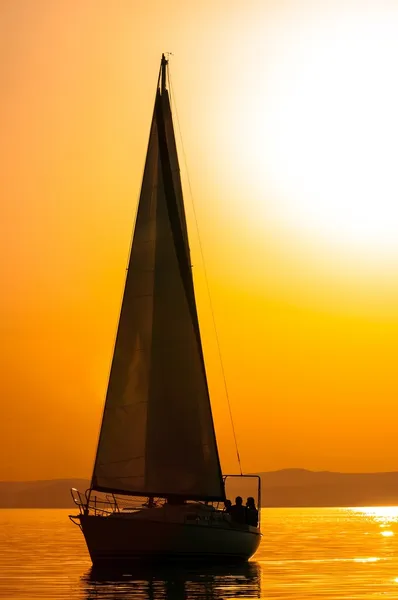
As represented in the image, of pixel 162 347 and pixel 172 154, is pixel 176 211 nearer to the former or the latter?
pixel 172 154

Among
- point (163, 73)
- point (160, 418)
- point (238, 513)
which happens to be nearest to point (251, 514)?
point (238, 513)

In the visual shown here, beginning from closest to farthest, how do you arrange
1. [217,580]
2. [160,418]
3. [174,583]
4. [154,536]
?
1. [174,583]
2. [217,580]
3. [154,536]
4. [160,418]

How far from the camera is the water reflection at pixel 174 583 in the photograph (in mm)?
38062

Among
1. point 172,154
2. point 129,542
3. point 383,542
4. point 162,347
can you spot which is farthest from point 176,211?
point 383,542

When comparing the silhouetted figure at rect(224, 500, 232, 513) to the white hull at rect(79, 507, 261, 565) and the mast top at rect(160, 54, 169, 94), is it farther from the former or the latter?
the mast top at rect(160, 54, 169, 94)

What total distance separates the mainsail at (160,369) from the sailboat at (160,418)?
4cm

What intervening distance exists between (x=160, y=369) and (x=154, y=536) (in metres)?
7.59

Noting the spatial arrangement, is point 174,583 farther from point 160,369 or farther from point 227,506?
point 160,369

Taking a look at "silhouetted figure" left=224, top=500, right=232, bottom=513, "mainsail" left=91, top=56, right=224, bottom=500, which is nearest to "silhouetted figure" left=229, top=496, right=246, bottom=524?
"silhouetted figure" left=224, top=500, right=232, bottom=513

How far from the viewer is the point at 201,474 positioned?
1959 inches

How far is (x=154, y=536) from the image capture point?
46219 millimetres

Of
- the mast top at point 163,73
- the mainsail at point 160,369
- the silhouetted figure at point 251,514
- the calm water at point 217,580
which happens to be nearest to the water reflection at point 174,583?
the calm water at point 217,580

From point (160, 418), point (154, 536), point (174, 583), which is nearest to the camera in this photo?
point (174, 583)

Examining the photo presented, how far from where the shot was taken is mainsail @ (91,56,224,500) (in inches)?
1914
